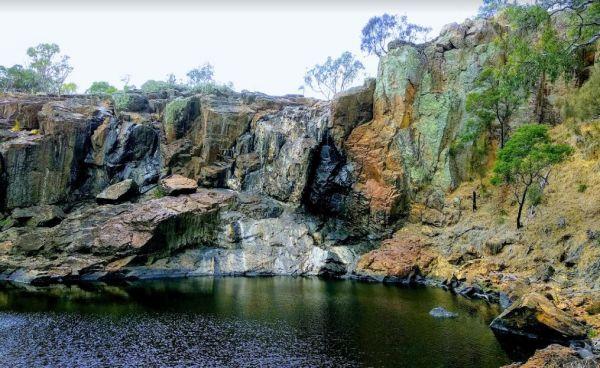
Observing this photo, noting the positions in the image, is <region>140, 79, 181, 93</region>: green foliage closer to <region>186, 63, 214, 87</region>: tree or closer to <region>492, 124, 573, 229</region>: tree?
<region>186, 63, 214, 87</region>: tree

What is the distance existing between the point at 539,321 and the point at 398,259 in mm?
27127

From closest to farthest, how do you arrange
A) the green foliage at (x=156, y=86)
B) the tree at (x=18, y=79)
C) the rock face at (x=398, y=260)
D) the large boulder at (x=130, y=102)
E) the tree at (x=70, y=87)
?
the rock face at (x=398, y=260)
the large boulder at (x=130, y=102)
the green foliage at (x=156, y=86)
the tree at (x=18, y=79)
the tree at (x=70, y=87)

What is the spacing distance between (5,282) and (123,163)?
89.3 feet

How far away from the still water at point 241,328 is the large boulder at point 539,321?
163 centimetres

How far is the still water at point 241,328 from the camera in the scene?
26.9 meters

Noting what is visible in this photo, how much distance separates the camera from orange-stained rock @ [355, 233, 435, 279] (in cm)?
5572

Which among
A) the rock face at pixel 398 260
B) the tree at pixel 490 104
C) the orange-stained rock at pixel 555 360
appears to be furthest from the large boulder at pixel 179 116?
the orange-stained rock at pixel 555 360

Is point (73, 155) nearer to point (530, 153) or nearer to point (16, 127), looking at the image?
point (16, 127)

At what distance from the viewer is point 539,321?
30328 millimetres

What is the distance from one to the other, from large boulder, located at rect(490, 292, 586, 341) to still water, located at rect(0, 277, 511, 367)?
5.33ft

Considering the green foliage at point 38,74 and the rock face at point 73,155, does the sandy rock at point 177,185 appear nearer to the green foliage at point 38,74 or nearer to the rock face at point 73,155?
the rock face at point 73,155

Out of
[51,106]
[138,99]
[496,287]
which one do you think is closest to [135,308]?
[496,287]

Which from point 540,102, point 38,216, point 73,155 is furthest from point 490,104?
point 38,216

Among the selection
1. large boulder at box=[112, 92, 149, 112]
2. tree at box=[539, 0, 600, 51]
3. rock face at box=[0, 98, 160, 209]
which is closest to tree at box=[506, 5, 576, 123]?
tree at box=[539, 0, 600, 51]
